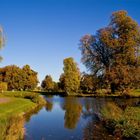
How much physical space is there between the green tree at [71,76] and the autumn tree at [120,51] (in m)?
36.6

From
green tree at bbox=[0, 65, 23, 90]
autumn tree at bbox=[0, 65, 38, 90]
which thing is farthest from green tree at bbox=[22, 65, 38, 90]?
green tree at bbox=[0, 65, 23, 90]

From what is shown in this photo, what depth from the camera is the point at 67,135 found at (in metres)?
26.3

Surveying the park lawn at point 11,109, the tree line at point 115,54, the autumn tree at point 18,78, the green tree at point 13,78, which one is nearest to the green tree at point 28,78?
the autumn tree at point 18,78

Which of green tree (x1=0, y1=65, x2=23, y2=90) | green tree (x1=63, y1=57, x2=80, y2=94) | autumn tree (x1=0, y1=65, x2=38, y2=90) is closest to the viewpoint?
green tree (x1=63, y1=57, x2=80, y2=94)

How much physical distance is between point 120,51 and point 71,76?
43220 millimetres

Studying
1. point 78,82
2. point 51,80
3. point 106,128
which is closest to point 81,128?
point 106,128

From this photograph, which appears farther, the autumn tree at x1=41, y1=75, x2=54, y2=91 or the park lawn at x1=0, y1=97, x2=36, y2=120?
the autumn tree at x1=41, y1=75, x2=54, y2=91

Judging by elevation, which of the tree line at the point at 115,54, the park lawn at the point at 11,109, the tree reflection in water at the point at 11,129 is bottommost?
the tree reflection in water at the point at 11,129

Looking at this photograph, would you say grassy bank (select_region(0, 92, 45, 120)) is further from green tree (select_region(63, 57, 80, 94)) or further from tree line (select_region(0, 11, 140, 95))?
green tree (select_region(63, 57, 80, 94))

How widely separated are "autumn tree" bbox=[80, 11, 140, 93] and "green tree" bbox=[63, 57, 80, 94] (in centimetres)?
3658

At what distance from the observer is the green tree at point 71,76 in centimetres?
10604

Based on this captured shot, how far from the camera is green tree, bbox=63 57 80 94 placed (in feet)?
348

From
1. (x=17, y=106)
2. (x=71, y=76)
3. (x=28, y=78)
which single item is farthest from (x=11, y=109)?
(x=28, y=78)

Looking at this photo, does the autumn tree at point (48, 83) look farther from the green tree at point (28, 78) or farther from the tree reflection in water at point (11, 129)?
the tree reflection in water at point (11, 129)
